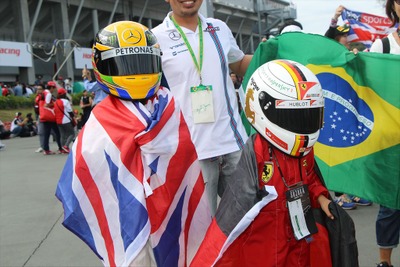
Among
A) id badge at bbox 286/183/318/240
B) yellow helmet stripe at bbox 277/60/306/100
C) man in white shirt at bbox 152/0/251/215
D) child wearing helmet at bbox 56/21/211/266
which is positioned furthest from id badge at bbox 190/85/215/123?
id badge at bbox 286/183/318/240

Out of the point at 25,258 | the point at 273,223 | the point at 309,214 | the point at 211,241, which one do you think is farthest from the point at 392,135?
the point at 25,258

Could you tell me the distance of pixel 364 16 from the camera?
739 cm

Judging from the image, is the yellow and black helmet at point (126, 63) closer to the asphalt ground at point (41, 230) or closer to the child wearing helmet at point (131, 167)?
the child wearing helmet at point (131, 167)

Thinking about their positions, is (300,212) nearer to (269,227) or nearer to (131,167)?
(269,227)

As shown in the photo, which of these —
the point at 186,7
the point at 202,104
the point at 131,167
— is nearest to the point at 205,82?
the point at 202,104

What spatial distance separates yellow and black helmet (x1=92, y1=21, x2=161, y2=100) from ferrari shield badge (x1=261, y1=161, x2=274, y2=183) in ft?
2.43

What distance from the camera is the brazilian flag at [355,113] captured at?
3.46 metres

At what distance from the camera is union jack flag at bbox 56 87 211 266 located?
2312mm

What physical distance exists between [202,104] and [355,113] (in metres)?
1.48

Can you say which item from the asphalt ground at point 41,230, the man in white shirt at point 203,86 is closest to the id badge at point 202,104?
the man in white shirt at point 203,86

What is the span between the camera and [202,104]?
298 cm

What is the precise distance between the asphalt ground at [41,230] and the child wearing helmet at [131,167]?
2100 mm

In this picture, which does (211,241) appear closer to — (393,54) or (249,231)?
(249,231)

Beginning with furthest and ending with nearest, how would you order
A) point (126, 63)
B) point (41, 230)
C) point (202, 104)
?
point (41, 230) → point (202, 104) → point (126, 63)
